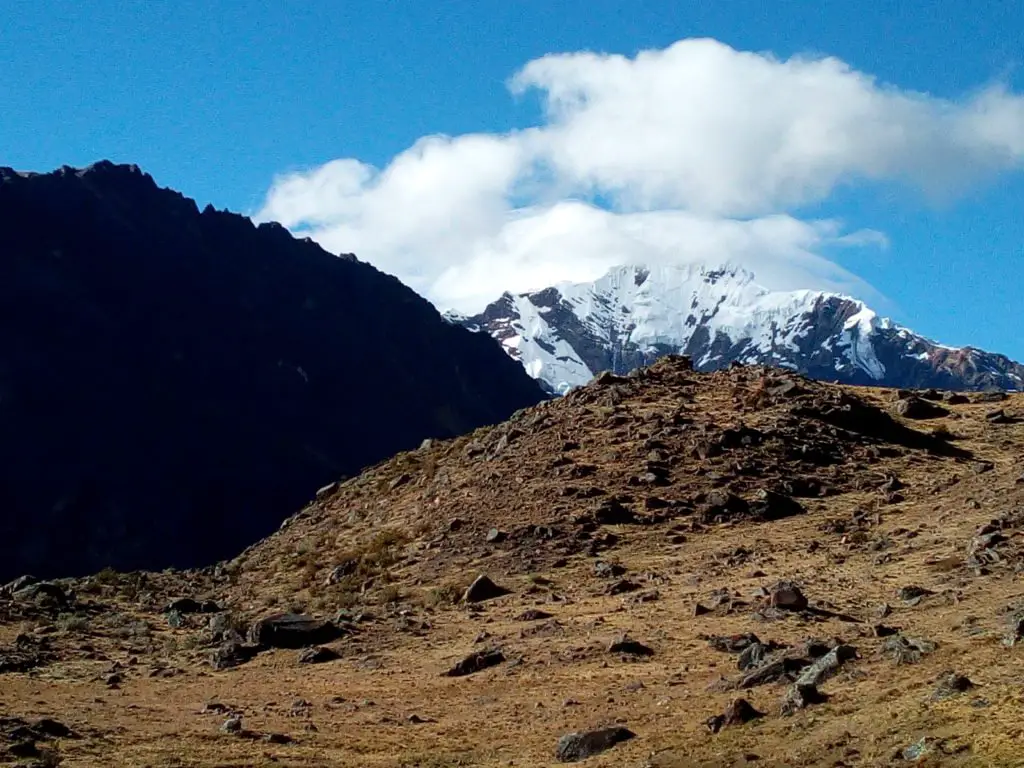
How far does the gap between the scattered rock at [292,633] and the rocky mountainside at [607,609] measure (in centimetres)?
10

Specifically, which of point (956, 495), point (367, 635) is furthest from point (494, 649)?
point (956, 495)

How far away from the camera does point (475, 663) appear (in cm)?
2697

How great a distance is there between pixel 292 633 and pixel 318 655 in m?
2.15

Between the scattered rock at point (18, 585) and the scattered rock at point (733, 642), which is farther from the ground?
the scattered rock at point (18, 585)

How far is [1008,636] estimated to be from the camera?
2109 cm

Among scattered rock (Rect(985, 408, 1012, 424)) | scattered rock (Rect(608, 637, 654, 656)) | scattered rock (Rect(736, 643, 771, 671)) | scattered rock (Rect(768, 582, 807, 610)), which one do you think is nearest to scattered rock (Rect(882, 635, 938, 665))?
scattered rock (Rect(736, 643, 771, 671))

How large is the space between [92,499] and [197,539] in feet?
52.8

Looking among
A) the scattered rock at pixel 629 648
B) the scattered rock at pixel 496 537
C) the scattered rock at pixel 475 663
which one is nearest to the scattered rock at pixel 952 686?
the scattered rock at pixel 629 648

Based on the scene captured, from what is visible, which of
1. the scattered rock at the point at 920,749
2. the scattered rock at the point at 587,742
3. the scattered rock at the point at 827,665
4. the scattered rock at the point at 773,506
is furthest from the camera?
the scattered rock at the point at 773,506

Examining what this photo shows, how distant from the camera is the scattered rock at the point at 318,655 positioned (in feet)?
98.3

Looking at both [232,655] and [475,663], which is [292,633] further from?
A: [475,663]

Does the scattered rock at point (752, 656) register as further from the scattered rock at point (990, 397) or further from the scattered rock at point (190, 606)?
the scattered rock at point (990, 397)

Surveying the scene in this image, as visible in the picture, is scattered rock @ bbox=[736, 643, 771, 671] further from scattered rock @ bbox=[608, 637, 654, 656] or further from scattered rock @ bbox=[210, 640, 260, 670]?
scattered rock @ bbox=[210, 640, 260, 670]

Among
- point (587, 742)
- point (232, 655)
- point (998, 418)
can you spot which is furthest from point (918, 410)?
point (587, 742)
